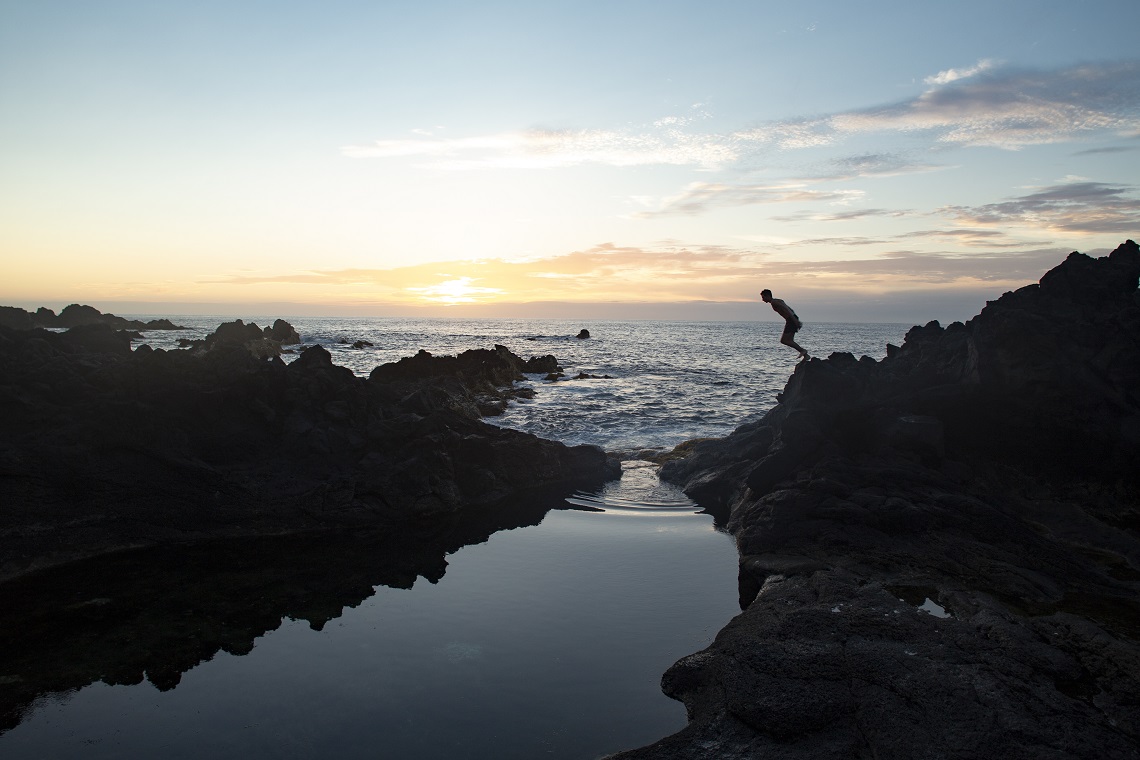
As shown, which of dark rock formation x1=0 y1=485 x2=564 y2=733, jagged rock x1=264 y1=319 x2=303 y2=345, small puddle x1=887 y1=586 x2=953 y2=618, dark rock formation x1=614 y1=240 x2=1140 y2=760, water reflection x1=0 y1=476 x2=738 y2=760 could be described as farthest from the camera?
jagged rock x1=264 y1=319 x2=303 y2=345

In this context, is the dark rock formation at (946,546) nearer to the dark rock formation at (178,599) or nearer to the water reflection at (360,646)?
the water reflection at (360,646)

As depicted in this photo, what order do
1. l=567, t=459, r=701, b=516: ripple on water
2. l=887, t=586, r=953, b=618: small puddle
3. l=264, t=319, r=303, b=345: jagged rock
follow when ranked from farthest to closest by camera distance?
l=264, t=319, r=303, b=345: jagged rock → l=567, t=459, r=701, b=516: ripple on water → l=887, t=586, r=953, b=618: small puddle

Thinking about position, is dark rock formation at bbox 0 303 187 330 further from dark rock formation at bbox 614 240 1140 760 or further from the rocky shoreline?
dark rock formation at bbox 614 240 1140 760

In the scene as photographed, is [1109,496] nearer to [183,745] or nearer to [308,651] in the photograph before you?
[308,651]

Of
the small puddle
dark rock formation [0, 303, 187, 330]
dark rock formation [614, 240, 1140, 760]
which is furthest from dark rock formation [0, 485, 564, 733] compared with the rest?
dark rock formation [0, 303, 187, 330]

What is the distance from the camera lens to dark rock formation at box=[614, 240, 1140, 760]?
Answer: 5984mm

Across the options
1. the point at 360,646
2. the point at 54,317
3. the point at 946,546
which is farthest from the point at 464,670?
the point at 54,317

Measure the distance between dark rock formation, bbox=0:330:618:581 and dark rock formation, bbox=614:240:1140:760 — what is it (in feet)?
21.3

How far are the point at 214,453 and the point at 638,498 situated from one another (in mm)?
9515

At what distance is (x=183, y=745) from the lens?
6348 mm

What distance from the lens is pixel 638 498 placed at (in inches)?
639

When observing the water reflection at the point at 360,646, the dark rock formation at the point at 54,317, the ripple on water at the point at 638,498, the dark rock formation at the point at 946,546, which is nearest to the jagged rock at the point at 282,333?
the dark rock formation at the point at 54,317

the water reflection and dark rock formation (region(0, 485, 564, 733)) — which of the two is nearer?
the water reflection

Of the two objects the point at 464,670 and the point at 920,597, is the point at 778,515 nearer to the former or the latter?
the point at 920,597
